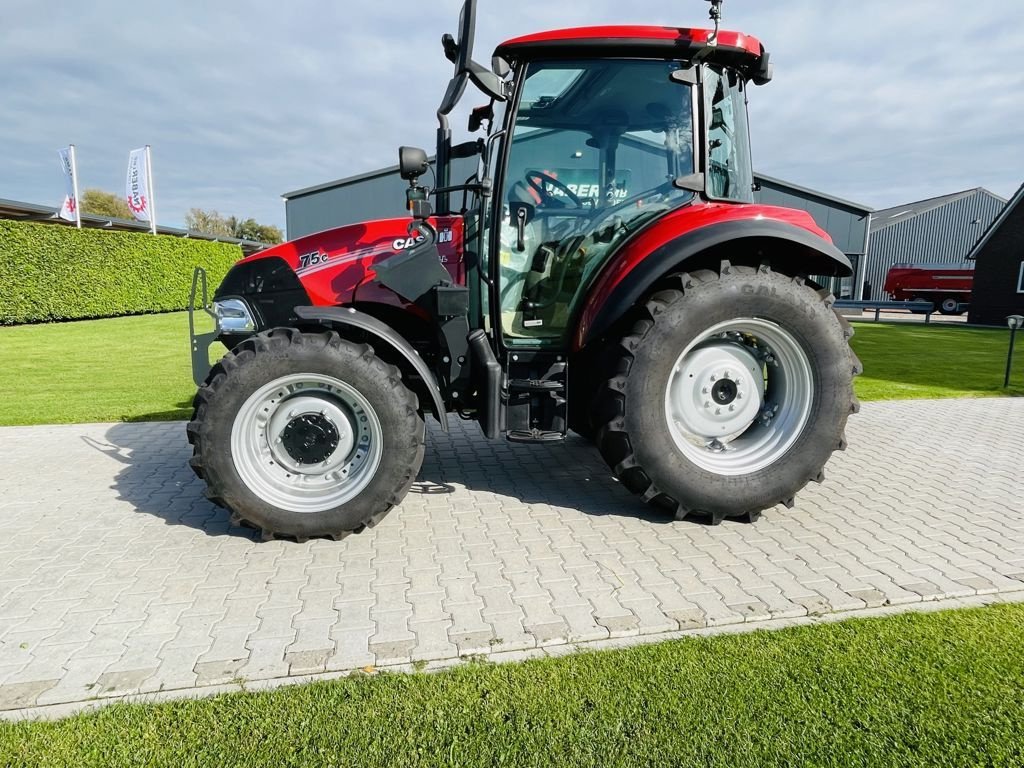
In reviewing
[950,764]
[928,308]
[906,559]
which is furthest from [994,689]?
[928,308]

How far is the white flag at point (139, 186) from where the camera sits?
74.2 ft

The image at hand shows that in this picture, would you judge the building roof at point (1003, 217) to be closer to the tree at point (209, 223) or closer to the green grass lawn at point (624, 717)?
the green grass lawn at point (624, 717)

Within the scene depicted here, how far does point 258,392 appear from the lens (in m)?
3.16

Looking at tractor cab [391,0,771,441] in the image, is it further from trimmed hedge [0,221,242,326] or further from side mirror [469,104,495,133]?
trimmed hedge [0,221,242,326]

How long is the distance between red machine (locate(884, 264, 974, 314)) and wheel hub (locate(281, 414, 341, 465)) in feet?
102

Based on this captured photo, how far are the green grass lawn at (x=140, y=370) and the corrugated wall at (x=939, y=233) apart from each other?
2568 centimetres

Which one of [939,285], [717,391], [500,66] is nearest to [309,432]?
[500,66]

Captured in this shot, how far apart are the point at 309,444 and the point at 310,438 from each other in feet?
0.12

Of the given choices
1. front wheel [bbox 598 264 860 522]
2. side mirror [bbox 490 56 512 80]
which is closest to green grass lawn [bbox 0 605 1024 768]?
front wheel [bbox 598 264 860 522]

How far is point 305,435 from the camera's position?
3295 mm

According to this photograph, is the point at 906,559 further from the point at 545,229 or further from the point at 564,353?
the point at 545,229

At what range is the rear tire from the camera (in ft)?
10.3

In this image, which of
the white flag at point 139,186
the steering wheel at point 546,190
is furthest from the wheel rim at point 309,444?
the white flag at point 139,186

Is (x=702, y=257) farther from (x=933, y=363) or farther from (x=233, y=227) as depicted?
(x=233, y=227)
